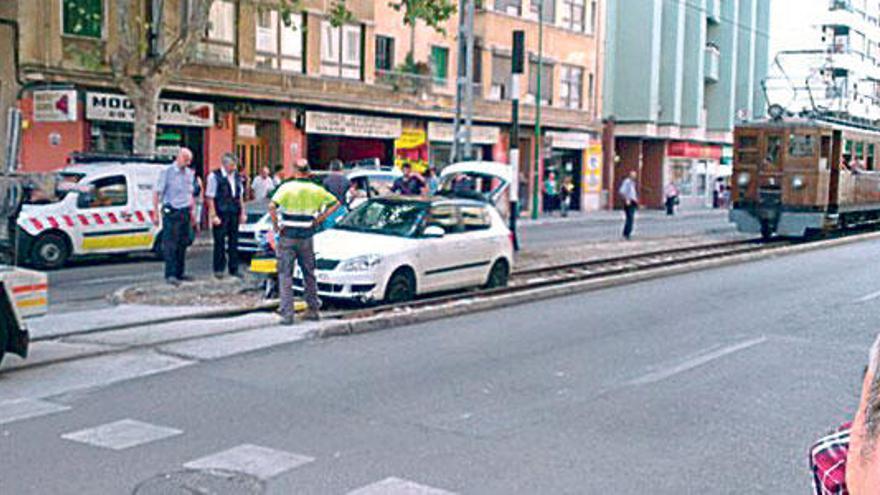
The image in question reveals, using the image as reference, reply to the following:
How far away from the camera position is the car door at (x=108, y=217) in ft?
60.1

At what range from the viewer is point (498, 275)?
15352mm

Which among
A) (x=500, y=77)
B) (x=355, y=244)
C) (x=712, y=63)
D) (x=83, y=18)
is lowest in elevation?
(x=355, y=244)

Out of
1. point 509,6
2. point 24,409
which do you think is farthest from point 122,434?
point 509,6

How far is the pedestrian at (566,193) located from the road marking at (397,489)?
35.1m

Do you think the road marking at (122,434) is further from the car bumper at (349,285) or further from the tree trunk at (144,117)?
the tree trunk at (144,117)

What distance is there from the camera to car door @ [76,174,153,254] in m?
18.3

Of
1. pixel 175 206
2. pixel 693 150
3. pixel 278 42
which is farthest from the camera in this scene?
pixel 693 150

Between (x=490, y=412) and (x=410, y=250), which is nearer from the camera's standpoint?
(x=490, y=412)

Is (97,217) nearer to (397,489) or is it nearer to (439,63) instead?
(397,489)

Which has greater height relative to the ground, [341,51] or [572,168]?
[341,51]

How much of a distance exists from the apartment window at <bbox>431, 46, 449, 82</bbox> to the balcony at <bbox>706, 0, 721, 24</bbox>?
80.6 ft

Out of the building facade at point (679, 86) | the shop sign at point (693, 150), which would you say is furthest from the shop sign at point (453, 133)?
the shop sign at point (693, 150)

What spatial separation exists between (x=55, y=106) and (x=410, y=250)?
12.4 m

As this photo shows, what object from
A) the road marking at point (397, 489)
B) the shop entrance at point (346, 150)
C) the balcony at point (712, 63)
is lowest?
the road marking at point (397, 489)
